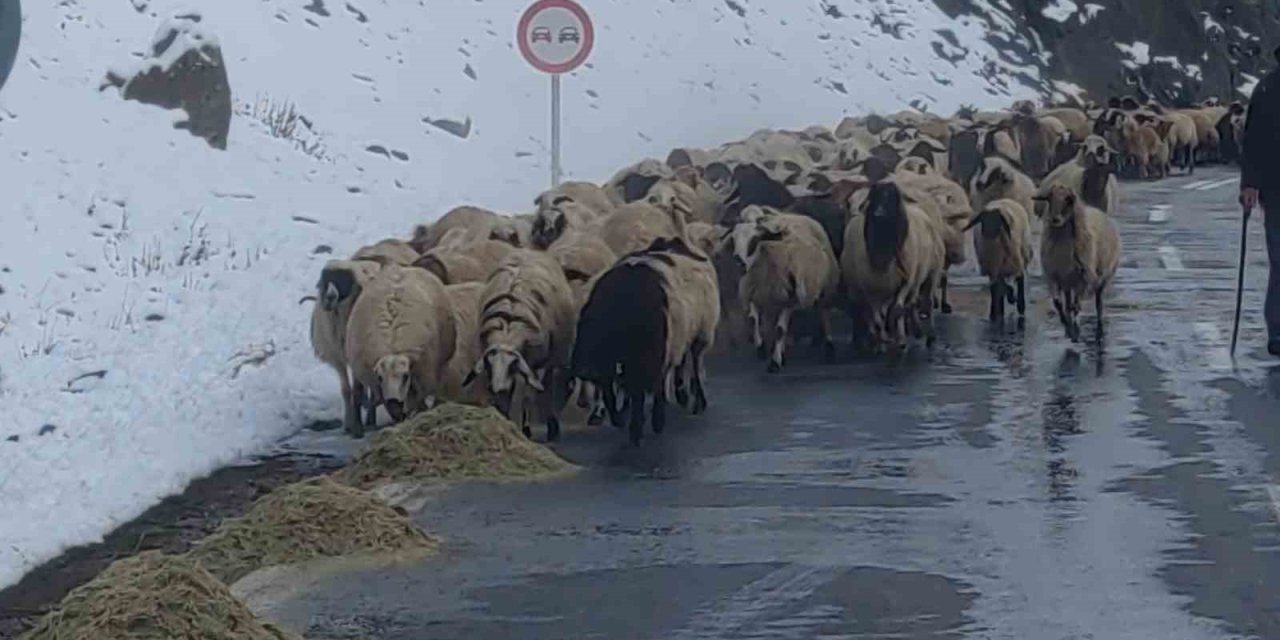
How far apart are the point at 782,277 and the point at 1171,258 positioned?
889cm

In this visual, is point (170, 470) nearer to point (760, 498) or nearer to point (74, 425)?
point (74, 425)

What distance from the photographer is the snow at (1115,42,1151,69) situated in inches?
2425

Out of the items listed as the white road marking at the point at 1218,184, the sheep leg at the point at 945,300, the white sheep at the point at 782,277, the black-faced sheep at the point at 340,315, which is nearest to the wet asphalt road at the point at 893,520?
the white sheep at the point at 782,277

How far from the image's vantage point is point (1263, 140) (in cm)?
1623

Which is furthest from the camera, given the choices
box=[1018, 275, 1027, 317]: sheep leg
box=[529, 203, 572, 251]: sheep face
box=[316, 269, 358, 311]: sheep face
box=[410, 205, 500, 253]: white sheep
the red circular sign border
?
the red circular sign border

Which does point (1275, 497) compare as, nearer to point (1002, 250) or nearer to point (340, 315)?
point (340, 315)

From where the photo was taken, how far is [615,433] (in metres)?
14.1

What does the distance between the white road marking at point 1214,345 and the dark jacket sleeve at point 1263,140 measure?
1.19 meters

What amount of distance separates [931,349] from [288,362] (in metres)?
4.78

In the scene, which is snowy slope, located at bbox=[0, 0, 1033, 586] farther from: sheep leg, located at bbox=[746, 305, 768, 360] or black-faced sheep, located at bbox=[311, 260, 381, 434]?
sheep leg, located at bbox=[746, 305, 768, 360]

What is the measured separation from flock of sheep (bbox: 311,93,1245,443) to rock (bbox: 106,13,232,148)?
459 cm

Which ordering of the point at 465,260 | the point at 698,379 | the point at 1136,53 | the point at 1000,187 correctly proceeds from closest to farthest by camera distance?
the point at 698,379
the point at 465,260
the point at 1000,187
the point at 1136,53

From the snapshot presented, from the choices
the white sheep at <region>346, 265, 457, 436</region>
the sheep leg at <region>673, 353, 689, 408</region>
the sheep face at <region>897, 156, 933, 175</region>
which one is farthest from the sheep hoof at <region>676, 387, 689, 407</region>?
the sheep face at <region>897, 156, 933, 175</region>

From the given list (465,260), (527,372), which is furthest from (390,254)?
(527,372)
